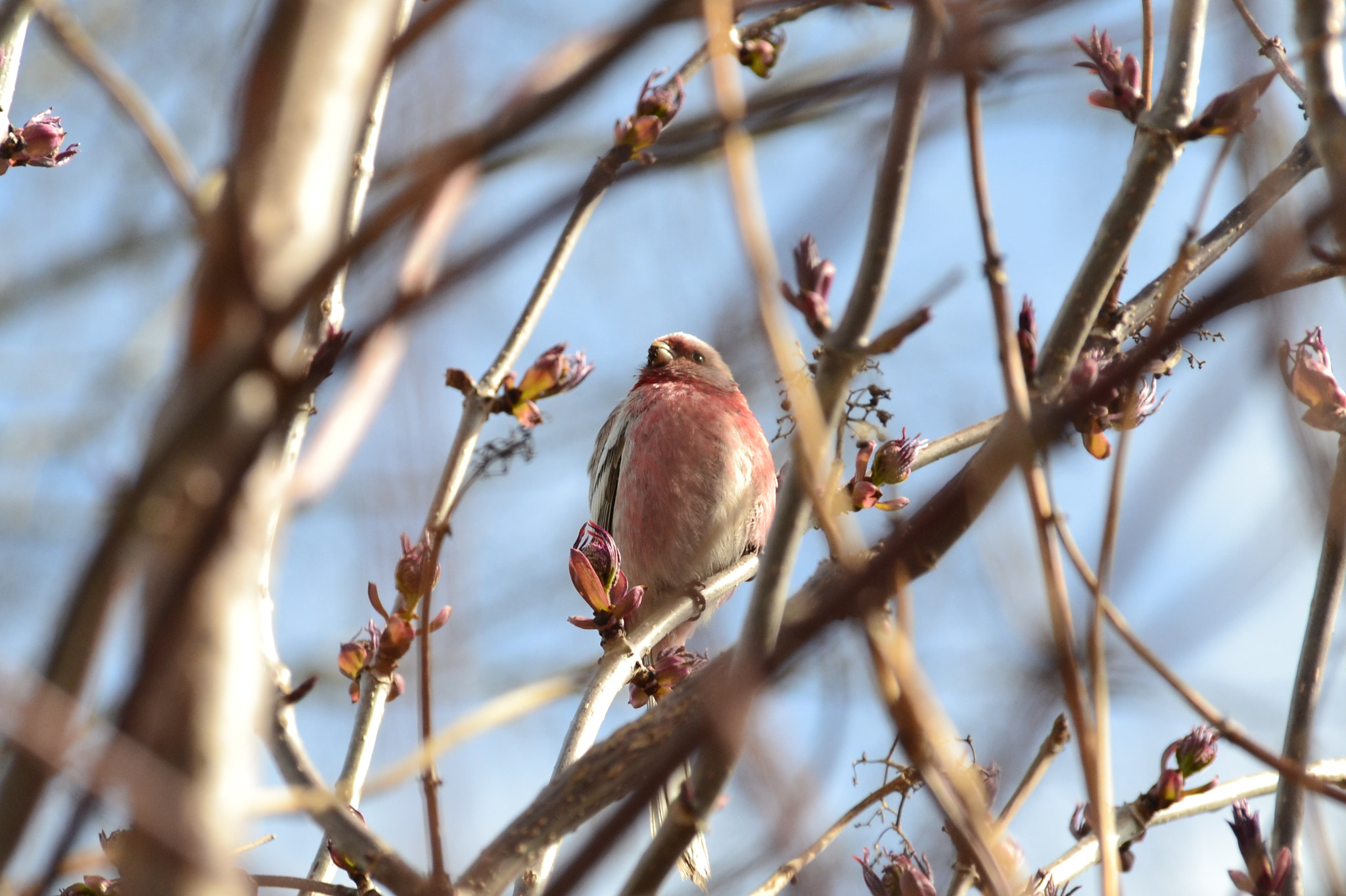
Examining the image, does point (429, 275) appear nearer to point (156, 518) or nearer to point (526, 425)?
point (156, 518)

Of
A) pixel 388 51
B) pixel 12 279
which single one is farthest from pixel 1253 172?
pixel 12 279

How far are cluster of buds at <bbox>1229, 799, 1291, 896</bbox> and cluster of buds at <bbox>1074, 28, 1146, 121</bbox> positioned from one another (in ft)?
4.05

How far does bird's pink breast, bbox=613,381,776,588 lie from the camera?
4.54m

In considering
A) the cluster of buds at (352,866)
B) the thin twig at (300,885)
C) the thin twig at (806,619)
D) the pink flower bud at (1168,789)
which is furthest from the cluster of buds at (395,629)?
the pink flower bud at (1168,789)

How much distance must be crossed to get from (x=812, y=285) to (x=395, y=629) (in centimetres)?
108

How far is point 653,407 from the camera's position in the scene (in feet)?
15.9

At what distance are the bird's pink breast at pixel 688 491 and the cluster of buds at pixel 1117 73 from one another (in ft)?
8.77

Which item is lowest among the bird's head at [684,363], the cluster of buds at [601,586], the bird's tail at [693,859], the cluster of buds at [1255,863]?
the cluster of buds at [1255,863]

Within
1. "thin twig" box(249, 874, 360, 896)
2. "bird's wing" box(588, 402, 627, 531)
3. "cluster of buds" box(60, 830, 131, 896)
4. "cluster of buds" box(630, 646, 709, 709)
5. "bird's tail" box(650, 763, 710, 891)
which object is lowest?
"thin twig" box(249, 874, 360, 896)

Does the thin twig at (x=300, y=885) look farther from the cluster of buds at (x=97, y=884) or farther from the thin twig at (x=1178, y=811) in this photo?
the thin twig at (x=1178, y=811)

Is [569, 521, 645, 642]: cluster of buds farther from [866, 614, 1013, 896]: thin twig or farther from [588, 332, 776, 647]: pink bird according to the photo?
[588, 332, 776, 647]: pink bird

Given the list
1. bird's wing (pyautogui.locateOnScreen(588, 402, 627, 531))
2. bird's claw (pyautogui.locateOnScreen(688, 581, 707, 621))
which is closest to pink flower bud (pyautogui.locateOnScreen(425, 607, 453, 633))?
bird's claw (pyautogui.locateOnScreen(688, 581, 707, 621))

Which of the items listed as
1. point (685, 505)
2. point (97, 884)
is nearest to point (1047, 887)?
point (97, 884)

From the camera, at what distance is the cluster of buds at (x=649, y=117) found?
2670 mm
